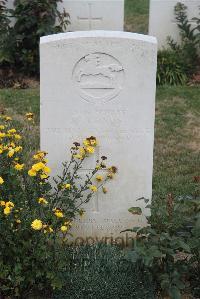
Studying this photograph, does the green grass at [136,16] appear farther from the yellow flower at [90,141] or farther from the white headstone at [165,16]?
the yellow flower at [90,141]

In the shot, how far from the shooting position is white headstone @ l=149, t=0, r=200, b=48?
31.4 feet

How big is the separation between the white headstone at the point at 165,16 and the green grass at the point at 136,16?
1731 millimetres

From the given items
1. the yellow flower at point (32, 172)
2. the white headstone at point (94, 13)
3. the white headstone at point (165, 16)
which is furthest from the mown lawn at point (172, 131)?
the yellow flower at point (32, 172)

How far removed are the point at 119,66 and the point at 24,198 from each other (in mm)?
1105

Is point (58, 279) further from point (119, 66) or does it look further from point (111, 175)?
point (119, 66)

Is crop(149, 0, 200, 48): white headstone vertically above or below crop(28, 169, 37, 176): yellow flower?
above

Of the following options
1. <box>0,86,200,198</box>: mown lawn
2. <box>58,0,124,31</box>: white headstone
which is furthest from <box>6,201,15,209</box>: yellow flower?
<box>58,0,124,31</box>: white headstone

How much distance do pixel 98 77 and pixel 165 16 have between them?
5767 millimetres

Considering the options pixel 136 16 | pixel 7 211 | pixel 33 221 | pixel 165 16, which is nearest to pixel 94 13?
pixel 165 16

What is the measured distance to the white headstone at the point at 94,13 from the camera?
31.0ft

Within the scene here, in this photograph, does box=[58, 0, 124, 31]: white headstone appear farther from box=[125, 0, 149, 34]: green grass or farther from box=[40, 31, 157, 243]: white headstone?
box=[40, 31, 157, 243]: white headstone

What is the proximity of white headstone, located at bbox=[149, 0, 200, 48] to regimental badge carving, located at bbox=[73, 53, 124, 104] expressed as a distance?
564 centimetres

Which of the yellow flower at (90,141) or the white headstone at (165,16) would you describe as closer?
the yellow flower at (90,141)

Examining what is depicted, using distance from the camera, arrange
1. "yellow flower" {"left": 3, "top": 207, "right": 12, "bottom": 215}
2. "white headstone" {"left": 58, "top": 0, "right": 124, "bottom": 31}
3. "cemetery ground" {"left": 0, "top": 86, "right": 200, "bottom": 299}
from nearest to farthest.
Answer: "yellow flower" {"left": 3, "top": 207, "right": 12, "bottom": 215} < "cemetery ground" {"left": 0, "top": 86, "right": 200, "bottom": 299} < "white headstone" {"left": 58, "top": 0, "right": 124, "bottom": 31}
